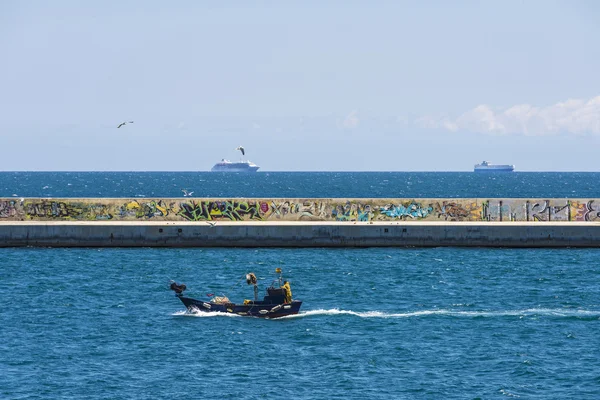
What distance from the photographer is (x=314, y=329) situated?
3891 centimetres

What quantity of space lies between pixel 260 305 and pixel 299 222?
2301 centimetres

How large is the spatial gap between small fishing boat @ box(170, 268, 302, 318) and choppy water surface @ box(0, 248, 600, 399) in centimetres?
40

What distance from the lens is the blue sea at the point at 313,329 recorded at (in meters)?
31.1

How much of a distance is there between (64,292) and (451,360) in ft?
70.1

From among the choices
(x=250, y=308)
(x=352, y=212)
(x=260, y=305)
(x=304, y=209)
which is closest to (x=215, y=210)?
(x=304, y=209)

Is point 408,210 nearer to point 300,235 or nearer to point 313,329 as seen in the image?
point 300,235

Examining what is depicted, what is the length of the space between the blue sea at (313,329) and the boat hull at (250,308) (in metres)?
0.35

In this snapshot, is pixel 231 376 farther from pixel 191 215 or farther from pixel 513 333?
pixel 191 215

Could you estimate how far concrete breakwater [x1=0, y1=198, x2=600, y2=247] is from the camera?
61562mm

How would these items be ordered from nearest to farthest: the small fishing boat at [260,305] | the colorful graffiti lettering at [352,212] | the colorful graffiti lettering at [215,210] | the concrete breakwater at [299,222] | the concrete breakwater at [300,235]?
the small fishing boat at [260,305] < the concrete breakwater at [300,235] < the concrete breakwater at [299,222] < the colorful graffiti lettering at [352,212] < the colorful graffiti lettering at [215,210]

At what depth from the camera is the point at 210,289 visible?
4859 cm

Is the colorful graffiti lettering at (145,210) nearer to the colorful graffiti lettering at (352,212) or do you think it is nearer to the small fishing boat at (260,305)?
the colorful graffiti lettering at (352,212)

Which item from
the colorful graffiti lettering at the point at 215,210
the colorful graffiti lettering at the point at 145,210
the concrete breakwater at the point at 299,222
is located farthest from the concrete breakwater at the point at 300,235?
the colorful graffiti lettering at the point at 145,210

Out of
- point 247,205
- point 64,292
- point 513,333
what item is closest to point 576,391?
point 513,333
